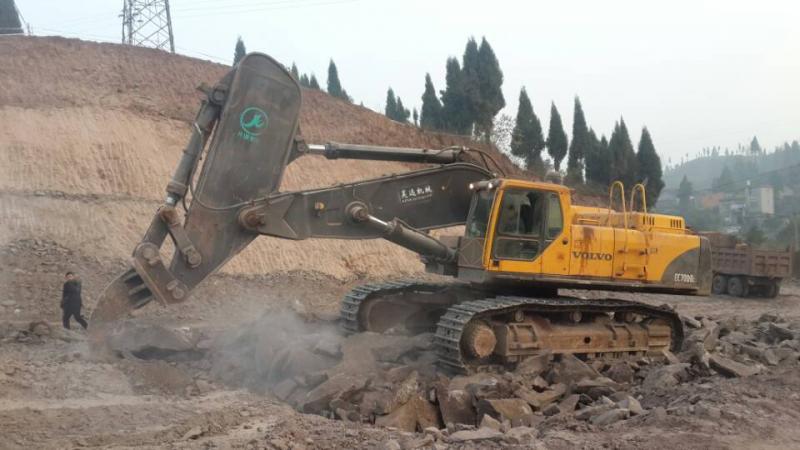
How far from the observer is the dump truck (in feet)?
74.8

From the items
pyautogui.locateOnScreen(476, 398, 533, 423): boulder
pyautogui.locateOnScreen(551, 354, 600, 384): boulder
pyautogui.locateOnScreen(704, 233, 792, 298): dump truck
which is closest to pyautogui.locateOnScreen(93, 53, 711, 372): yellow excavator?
pyautogui.locateOnScreen(551, 354, 600, 384): boulder

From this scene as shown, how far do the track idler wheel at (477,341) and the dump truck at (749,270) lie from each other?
52.1ft

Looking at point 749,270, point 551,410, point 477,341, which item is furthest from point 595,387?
point 749,270

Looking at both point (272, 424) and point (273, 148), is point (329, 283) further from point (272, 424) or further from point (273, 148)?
point (272, 424)

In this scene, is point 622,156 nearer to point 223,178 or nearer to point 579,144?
point 579,144

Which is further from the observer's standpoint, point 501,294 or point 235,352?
point 501,294

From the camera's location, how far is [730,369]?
28.1ft

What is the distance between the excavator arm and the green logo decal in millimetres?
11

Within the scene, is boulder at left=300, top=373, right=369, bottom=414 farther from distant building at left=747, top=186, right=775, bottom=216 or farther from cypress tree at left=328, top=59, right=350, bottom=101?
distant building at left=747, top=186, right=775, bottom=216

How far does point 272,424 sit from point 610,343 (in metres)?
5.36

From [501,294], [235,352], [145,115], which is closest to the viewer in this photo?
[235,352]

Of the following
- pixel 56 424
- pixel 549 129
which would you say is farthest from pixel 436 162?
pixel 549 129

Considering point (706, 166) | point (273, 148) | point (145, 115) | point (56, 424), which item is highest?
point (706, 166)

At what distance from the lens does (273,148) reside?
810 centimetres
